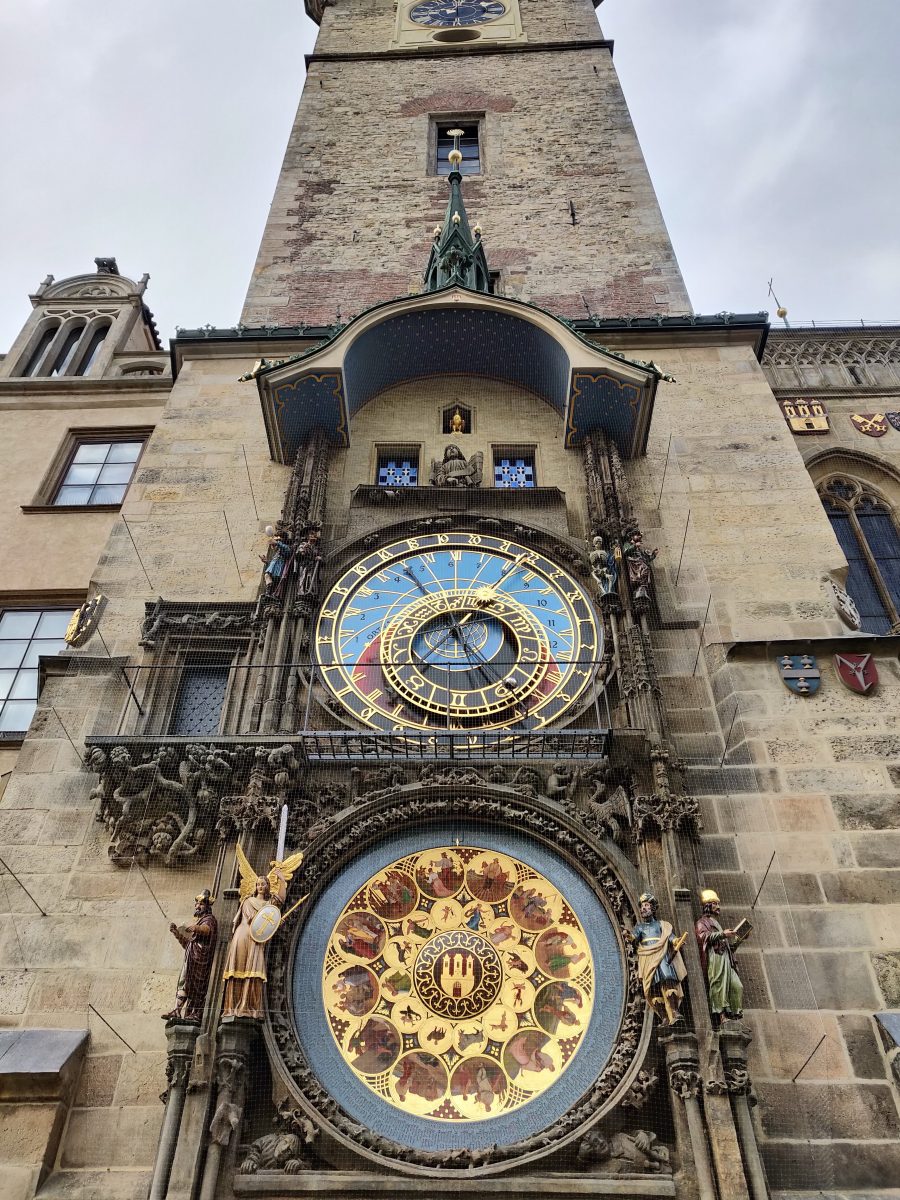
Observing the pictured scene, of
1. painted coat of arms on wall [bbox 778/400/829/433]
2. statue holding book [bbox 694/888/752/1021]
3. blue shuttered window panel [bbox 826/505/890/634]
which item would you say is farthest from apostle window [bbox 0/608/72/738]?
painted coat of arms on wall [bbox 778/400/829/433]

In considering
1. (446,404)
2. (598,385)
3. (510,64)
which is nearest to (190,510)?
(446,404)

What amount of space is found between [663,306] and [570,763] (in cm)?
850

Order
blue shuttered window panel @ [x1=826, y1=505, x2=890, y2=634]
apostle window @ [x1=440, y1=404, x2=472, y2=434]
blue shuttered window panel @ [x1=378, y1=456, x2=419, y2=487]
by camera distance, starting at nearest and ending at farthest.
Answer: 1. blue shuttered window panel @ [x1=378, y1=456, x2=419, y2=487]
2. blue shuttered window panel @ [x1=826, y1=505, x2=890, y2=634]
3. apostle window @ [x1=440, y1=404, x2=472, y2=434]

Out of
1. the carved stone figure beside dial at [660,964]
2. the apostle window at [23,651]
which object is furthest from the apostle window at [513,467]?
the carved stone figure beside dial at [660,964]

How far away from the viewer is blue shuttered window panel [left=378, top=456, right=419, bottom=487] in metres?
10.7

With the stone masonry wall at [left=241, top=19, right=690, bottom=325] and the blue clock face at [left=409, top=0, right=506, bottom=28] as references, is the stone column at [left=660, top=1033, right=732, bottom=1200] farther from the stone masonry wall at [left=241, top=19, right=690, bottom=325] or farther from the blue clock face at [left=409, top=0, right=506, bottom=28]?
the blue clock face at [left=409, top=0, right=506, bottom=28]

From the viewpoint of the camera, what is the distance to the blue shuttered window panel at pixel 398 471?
1067 centimetres

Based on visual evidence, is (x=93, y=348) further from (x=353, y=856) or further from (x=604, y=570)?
(x=353, y=856)

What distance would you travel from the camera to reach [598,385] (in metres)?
10.3

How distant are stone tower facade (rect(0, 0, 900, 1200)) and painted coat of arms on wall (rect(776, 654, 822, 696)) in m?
0.04

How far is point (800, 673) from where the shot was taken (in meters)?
8.55

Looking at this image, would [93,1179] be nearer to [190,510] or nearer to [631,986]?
[631,986]

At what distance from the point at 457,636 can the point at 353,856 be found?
2355 mm

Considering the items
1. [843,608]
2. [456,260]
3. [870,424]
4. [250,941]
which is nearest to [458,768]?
[250,941]
